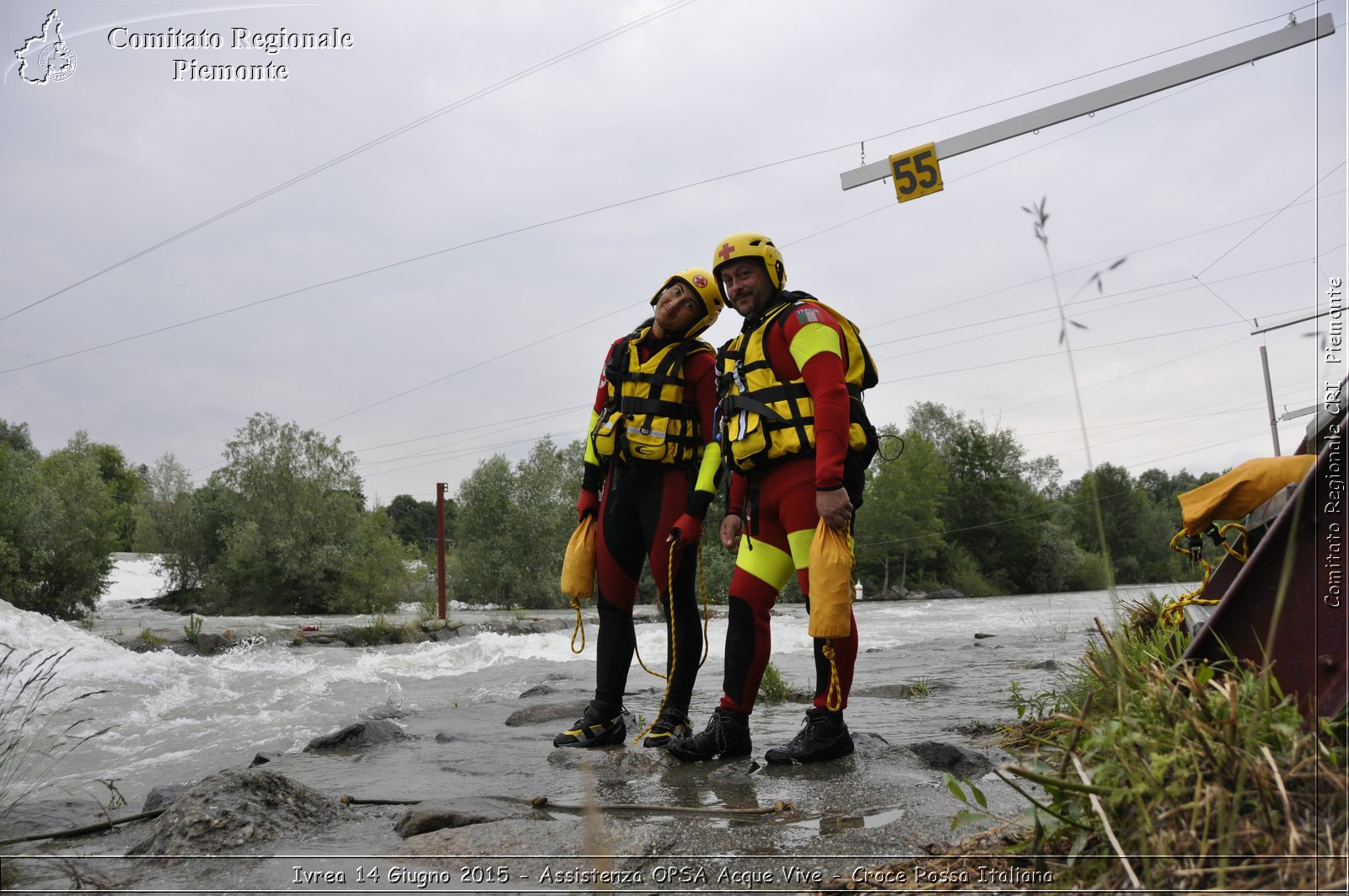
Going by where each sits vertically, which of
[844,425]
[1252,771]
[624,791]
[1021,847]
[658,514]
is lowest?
[624,791]

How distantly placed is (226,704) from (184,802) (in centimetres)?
508

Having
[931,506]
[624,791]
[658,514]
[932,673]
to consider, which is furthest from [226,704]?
[931,506]

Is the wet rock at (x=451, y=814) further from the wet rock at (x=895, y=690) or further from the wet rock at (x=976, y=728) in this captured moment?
the wet rock at (x=895, y=690)

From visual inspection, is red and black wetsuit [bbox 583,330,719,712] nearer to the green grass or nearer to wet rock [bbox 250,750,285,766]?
the green grass

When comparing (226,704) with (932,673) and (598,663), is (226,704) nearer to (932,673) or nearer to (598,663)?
(598,663)

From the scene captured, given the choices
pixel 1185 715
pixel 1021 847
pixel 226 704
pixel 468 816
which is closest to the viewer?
pixel 1185 715

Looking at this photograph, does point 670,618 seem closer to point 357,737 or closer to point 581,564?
point 581,564

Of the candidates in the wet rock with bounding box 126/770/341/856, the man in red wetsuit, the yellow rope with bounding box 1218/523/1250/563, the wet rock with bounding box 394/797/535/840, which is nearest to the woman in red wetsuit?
the man in red wetsuit

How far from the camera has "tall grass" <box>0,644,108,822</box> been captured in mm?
3021

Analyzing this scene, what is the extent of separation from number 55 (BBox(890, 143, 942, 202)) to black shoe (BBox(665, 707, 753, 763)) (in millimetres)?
11588

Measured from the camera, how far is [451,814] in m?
2.84

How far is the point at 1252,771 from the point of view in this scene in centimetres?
151

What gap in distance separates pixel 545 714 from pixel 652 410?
2360 mm

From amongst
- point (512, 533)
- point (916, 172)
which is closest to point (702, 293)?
point (916, 172)
